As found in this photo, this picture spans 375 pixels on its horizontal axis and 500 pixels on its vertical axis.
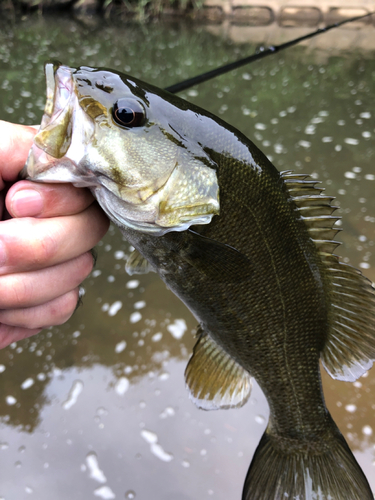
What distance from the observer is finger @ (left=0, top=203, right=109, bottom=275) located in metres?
0.86

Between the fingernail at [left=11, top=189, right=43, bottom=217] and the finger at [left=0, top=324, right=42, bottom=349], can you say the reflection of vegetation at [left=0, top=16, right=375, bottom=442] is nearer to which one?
the finger at [left=0, top=324, right=42, bottom=349]

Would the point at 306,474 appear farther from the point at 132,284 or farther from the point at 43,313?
the point at 132,284

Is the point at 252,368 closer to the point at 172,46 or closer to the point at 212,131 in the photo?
the point at 212,131

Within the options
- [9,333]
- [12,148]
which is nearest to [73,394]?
[9,333]

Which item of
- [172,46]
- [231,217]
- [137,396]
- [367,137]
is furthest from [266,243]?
[172,46]

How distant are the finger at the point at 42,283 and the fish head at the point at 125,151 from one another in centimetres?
22

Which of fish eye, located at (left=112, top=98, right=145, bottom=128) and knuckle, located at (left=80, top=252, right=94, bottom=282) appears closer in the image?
fish eye, located at (left=112, top=98, right=145, bottom=128)

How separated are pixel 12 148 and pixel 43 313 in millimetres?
423

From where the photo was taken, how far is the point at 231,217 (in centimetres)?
92

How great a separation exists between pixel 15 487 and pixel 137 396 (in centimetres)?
62

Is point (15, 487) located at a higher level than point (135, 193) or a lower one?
lower

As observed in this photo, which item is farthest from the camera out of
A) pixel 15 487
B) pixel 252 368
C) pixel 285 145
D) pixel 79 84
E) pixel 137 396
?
pixel 285 145

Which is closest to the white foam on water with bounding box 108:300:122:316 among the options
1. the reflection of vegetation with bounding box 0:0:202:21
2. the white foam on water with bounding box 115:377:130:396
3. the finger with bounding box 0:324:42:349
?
the white foam on water with bounding box 115:377:130:396

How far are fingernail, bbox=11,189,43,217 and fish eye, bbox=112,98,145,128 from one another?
244 millimetres
